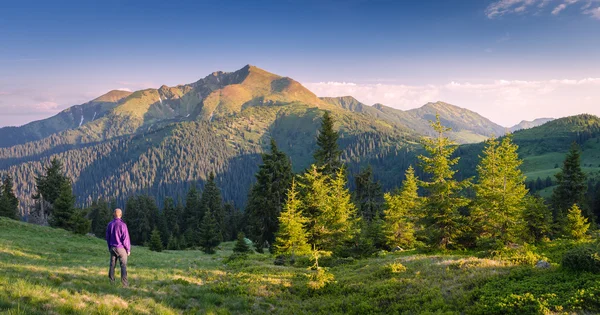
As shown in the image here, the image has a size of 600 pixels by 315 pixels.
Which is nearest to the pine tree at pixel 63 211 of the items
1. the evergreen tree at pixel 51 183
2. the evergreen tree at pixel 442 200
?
the evergreen tree at pixel 51 183

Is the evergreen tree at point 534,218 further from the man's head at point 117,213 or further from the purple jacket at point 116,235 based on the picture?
the man's head at point 117,213

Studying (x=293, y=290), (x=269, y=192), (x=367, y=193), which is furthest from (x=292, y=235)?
(x=367, y=193)

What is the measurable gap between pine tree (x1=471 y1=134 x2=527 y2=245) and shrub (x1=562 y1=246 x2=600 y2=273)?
9354 millimetres

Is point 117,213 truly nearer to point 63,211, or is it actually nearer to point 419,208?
point 419,208

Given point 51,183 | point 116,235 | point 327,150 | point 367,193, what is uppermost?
point 327,150

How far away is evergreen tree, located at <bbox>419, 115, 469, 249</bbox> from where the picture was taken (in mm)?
23031

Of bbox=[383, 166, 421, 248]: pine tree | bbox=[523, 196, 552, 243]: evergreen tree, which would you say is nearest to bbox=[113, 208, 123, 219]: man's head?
bbox=[383, 166, 421, 248]: pine tree

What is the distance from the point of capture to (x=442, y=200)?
75.7ft

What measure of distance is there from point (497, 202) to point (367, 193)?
40.2 metres

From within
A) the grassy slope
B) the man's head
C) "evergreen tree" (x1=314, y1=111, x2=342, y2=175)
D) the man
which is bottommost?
the grassy slope

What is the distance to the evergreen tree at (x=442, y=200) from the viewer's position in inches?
907

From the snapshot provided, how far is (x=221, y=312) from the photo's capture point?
11734mm

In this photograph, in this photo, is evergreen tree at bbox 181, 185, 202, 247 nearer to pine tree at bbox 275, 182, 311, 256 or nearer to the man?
pine tree at bbox 275, 182, 311, 256

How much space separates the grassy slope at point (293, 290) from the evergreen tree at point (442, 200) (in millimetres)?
5534
